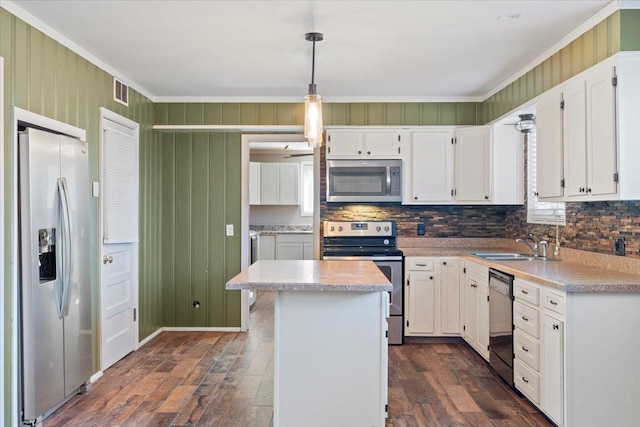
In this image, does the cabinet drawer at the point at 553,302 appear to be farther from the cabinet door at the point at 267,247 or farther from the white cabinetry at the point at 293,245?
the cabinet door at the point at 267,247

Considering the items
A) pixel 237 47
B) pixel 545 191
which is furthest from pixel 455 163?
pixel 237 47

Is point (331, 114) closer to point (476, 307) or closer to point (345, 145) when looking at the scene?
point (345, 145)

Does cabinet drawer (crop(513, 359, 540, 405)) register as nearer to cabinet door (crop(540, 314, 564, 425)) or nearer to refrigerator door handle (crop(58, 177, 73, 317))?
cabinet door (crop(540, 314, 564, 425))

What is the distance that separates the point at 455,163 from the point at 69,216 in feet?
11.5

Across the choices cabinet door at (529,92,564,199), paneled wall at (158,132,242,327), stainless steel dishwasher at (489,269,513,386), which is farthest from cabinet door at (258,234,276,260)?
cabinet door at (529,92,564,199)

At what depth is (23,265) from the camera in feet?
8.85

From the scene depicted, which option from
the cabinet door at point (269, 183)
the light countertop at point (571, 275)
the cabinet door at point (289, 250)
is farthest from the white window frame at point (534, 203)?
the cabinet door at point (269, 183)

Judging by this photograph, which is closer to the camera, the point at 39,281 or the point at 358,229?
the point at 39,281

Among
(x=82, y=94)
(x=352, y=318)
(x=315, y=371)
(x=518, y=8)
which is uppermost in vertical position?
(x=518, y=8)

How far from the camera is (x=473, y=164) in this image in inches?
182

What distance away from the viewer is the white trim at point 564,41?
269cm

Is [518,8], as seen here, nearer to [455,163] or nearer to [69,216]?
[455,163]

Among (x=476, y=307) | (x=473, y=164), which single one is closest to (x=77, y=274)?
(x=476, y=307)

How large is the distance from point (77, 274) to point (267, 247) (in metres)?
4.73
